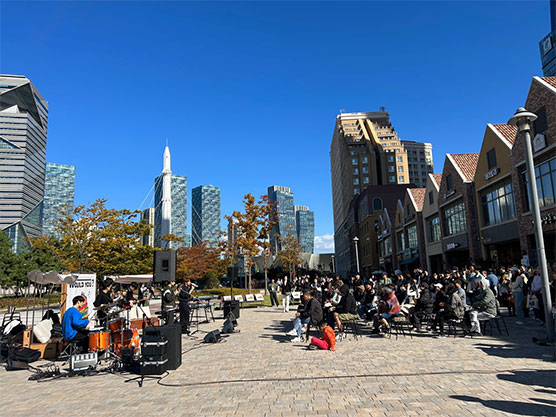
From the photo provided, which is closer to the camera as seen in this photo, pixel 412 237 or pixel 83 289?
pixel 83 289

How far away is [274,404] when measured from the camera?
6.06 m

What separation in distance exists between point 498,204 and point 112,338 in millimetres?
26856

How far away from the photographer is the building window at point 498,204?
26.5 metres

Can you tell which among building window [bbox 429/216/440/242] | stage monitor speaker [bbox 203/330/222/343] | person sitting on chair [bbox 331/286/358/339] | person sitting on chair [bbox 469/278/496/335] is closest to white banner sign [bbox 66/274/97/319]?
stage monitor speaker [bbox 203/330/222/343]

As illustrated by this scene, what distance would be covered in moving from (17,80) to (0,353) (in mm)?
157554

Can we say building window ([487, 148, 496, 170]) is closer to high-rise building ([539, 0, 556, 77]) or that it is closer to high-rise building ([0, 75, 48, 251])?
high-rise building ([0, 75, 48, 251])

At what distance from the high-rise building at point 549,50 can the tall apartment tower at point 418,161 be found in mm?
47132

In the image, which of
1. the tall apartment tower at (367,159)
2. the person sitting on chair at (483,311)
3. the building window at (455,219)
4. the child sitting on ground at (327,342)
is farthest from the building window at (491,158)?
the tall apartment tower at (367,159)

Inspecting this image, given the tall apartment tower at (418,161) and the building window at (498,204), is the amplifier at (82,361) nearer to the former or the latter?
the building window at (498,204)

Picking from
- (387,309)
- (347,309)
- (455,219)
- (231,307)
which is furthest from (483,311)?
(455,219)

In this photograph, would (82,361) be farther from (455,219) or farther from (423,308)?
(455,219)

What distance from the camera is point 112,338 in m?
10.5

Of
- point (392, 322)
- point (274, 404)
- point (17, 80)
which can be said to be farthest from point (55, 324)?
point (17, 80)

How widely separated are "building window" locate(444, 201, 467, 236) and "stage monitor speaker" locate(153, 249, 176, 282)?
27673 mm
